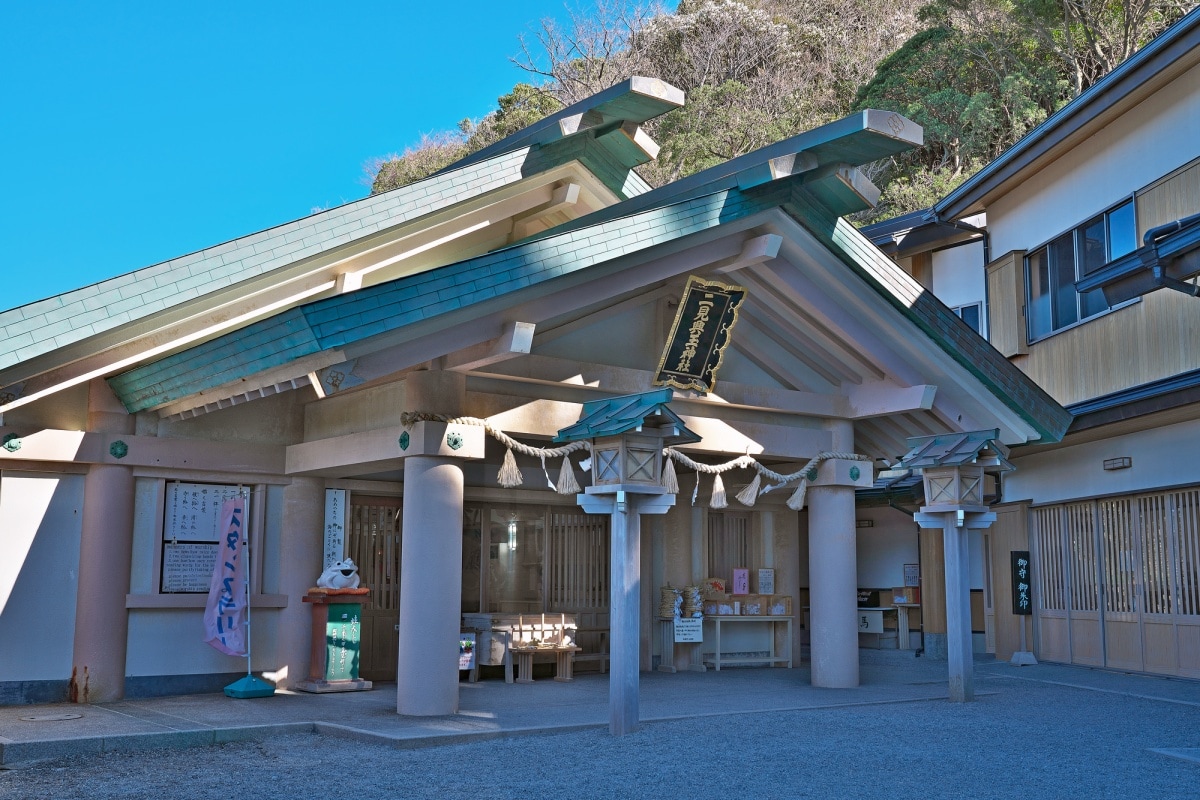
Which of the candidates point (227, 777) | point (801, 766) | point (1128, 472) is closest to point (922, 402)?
point (1128, 472)

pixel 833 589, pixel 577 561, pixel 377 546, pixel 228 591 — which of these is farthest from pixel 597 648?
pixel 228 591

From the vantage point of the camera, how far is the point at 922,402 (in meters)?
11.2

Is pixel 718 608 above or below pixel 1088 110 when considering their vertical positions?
below

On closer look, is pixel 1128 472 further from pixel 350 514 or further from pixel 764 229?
pixel 350 514

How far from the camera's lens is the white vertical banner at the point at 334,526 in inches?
439

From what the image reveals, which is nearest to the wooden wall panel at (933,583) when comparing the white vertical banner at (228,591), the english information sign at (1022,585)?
the english information sign at (1022,585)

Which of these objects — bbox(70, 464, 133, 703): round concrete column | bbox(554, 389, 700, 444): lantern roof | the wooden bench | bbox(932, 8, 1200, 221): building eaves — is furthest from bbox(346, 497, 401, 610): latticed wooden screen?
bbox(932, 8, 1200, 221): building eaves

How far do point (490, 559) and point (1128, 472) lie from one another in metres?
8.08

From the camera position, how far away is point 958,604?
10289 millimetres

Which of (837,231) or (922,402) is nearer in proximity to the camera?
(837,231)

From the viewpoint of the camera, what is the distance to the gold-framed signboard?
33.8 feet

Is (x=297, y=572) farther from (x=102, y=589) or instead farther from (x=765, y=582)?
(x=765, y=582)

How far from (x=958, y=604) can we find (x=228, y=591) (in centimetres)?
684

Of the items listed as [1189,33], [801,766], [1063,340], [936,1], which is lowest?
[801,766]
